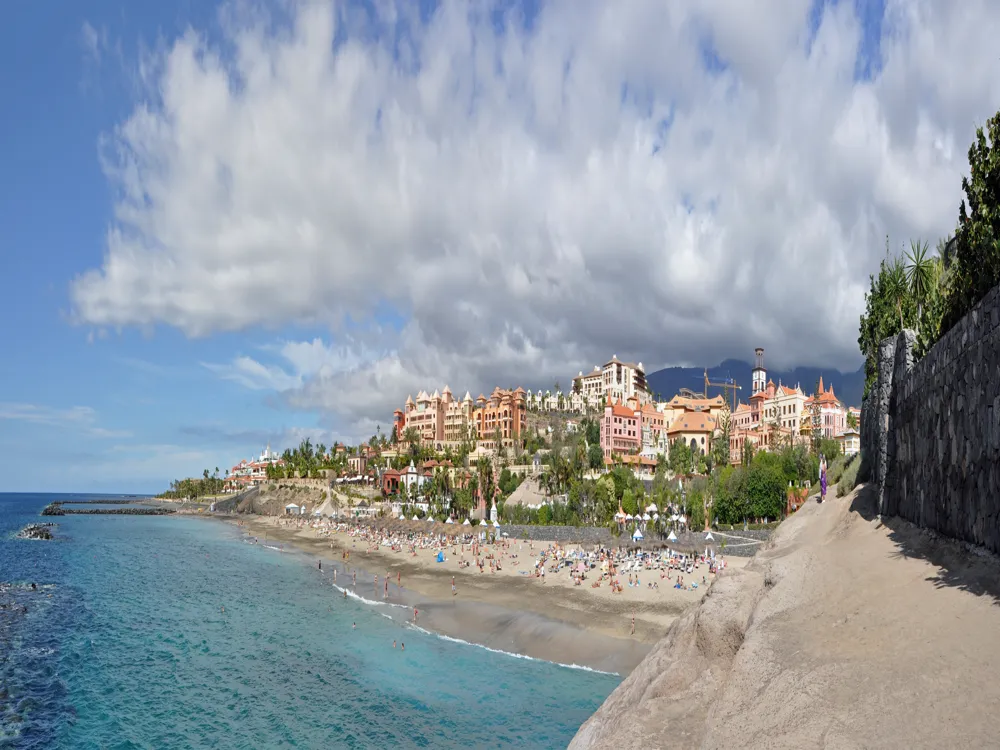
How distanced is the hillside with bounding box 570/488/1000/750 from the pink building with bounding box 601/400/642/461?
365 ft

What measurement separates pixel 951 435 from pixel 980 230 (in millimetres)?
4492

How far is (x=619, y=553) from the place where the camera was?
56.5 metres

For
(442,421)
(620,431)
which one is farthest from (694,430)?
Result: (442,421)

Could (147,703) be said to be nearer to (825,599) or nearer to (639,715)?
(639,715)

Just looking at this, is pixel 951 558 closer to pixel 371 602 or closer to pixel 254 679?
pixel 254 679

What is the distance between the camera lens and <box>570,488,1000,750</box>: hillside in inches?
274

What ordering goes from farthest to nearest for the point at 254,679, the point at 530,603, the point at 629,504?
the point at 629,504 → the point at 530,603 → the point at 254,679

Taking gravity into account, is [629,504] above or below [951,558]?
below

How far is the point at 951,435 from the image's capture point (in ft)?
41.1

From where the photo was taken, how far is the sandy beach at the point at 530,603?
103 feet

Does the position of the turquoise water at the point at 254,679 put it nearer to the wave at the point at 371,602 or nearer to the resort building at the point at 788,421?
the wave at the point at 371,602

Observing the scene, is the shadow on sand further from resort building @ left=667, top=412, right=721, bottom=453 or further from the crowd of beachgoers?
resort building @ left=667, top=412, right=721, bottom=453

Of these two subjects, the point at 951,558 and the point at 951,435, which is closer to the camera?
the point at 951,558

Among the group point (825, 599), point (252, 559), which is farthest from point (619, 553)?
point (825, 599)
